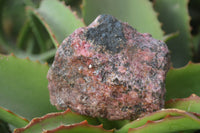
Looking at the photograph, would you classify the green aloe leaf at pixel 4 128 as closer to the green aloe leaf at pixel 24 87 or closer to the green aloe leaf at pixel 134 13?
the green aloe leaf at pixel 24 87

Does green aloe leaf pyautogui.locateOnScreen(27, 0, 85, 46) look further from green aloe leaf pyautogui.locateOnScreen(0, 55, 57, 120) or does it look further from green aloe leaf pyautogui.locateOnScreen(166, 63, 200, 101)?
green aloe leaf pyautogui.locateOnScreen(166, 63, 200, 101)

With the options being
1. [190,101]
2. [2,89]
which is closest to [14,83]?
[2,89]

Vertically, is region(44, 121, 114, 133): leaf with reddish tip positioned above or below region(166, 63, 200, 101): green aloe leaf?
below

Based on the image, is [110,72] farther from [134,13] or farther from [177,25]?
[177,25]

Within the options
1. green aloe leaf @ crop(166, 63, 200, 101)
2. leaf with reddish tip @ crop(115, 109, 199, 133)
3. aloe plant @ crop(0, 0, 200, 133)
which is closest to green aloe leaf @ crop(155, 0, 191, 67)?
aloe plant @ crop(0, 0, 200, 133)

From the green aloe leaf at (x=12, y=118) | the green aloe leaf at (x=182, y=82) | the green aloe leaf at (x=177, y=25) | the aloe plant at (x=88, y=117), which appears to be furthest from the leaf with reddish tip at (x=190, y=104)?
the green aloe leaf at (x=177, y=25)

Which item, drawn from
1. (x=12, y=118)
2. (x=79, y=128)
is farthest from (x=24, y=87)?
(x=79, y=128)
